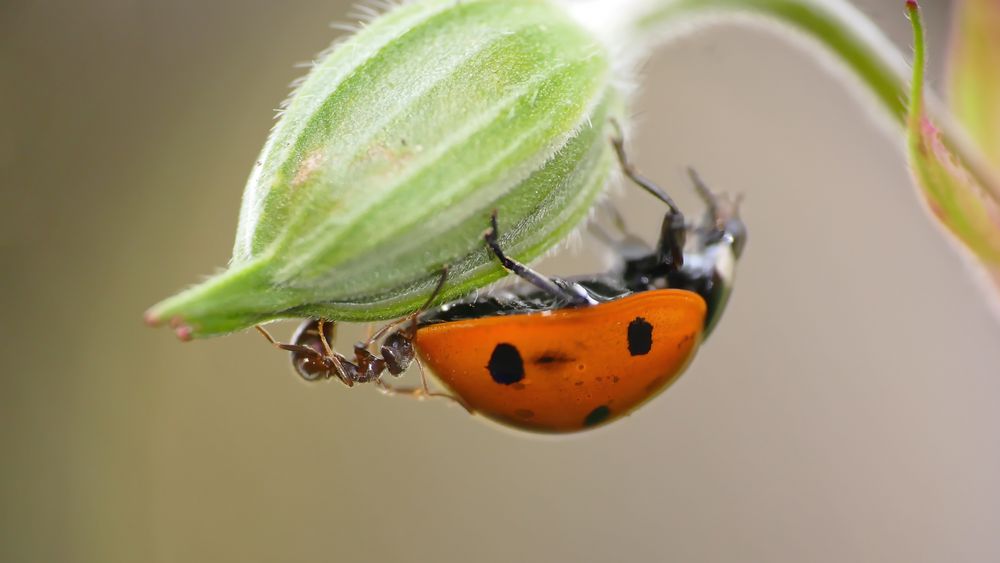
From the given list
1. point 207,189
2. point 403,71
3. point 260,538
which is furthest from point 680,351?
point 207,189

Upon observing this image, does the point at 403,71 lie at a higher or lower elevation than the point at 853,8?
lower

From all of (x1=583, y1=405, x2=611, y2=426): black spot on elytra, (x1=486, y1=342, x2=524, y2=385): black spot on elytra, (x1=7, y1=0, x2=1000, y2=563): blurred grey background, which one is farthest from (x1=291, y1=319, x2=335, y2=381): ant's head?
(x1=7, y1=0, x2=1000, y2=563): blurred grey background

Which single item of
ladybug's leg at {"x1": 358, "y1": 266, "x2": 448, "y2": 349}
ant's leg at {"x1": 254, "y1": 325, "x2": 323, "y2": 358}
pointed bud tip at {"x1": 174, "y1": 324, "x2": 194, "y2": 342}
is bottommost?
pointed bud tip at {"x1": 174, "y1": 324, "x2": 194, "y2": 342}

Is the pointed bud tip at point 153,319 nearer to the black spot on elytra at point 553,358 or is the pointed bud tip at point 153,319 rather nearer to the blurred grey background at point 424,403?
the black spot on elytra at point 553,358

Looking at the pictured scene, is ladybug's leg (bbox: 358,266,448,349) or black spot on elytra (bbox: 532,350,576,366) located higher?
ladybug's leg (bbox: 358,266,448,349)

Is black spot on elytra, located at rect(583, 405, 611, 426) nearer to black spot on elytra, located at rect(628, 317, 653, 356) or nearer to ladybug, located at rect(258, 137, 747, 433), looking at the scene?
ladybug, located at rect(258, 137, 747, 433)

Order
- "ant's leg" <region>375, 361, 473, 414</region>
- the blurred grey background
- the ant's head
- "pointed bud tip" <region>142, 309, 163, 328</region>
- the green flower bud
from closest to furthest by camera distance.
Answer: "pointed bud tip" <region>142, 309, 163, 328</region>
the green flower bud
the ant's head
"ant's leg" <region>375, 361, 473, 414</region>
the blurred grey background

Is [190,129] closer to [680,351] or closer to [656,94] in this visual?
[656,94]
